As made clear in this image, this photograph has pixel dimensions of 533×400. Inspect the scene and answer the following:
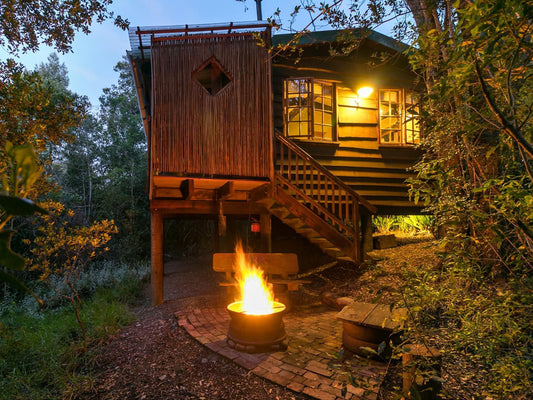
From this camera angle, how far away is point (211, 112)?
229 inches

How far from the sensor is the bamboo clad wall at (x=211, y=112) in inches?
220

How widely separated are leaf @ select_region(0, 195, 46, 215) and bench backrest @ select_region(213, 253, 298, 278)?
16.8ft

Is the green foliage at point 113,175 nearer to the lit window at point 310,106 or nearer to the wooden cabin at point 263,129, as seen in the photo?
the wooden cabin at point 263,129

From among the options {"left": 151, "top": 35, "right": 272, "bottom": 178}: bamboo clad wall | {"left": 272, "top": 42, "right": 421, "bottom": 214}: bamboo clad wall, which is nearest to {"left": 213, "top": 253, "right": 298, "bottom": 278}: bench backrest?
{"left": 151, "top": 35, "right": 272, "bottom": 178}: bamboo clad wall

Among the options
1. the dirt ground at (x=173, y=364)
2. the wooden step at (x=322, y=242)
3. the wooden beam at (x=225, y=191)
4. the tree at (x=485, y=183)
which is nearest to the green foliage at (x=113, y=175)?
the wooden beam at (x=225, y=191)

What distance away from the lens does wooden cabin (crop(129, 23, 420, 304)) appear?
18.7 ft

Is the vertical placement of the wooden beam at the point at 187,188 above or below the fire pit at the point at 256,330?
above

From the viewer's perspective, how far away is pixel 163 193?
22.3 ft

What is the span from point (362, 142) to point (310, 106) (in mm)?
1807

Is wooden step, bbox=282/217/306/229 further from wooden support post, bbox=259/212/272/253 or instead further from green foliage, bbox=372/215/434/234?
green foliage, bbox=372/215/434/234

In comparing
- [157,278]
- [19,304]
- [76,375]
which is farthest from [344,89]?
[19,304]

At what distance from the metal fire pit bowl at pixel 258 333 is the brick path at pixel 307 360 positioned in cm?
8

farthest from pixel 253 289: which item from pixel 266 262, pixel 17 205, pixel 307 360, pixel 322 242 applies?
pixel 17 205

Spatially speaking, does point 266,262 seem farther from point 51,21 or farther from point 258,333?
point 51,21
